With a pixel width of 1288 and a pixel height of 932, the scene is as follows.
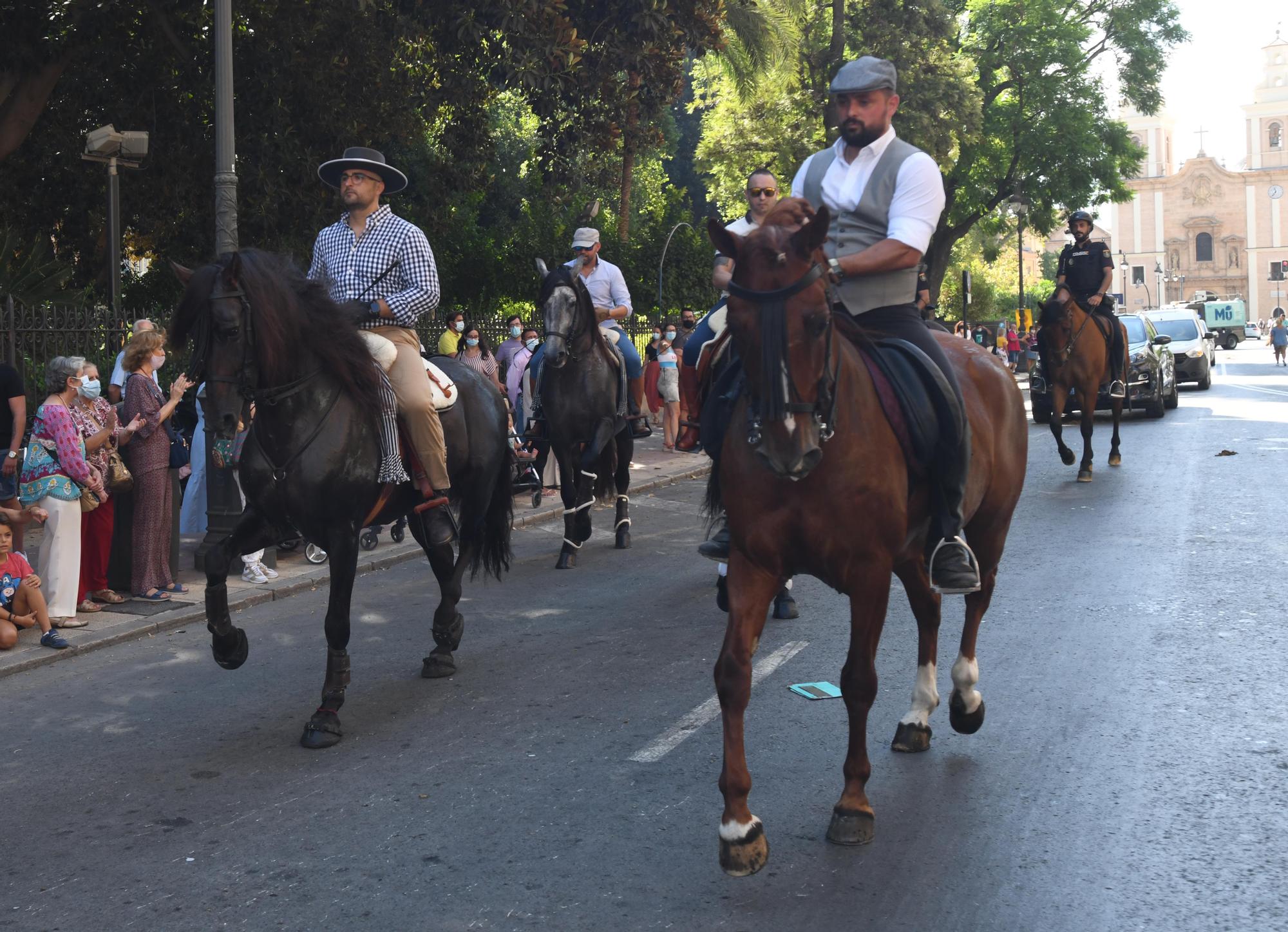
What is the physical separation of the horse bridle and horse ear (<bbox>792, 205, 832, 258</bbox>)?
65mm

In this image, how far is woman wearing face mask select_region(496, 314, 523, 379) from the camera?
18.8 meters

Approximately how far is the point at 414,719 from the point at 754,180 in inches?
140

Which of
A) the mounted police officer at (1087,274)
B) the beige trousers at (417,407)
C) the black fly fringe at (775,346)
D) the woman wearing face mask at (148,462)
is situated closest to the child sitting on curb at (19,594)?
the woman wearing face mask at (148,462)

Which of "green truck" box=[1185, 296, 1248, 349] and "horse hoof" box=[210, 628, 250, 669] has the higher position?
"green truck" box=[1185, 296, 1248, 349]

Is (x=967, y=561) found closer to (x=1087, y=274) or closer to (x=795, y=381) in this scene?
(x=795, y=381)

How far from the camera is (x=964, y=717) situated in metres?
5.97

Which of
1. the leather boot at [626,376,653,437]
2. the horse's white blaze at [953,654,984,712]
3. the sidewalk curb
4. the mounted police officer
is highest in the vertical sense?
the mounted police officer

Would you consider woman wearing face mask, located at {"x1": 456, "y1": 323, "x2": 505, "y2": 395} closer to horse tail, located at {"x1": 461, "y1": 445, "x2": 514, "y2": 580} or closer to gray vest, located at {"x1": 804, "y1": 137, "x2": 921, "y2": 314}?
horse tail, located at {"x1": 461, "y1": 445, "x2": 514, "y2": 580}

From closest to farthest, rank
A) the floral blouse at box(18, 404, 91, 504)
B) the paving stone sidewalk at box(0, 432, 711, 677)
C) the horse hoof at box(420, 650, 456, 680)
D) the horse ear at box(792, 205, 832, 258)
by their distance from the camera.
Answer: the horse ear at box(792, 205, 832, 258) → the horse hoof at box(420, 650, 456, 680) → the paving stone sidewalk at box(0, 432, 711, 677) → the floral blouse at box(18, 404, 91, 504)

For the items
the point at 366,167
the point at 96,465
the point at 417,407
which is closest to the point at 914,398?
the point at 417,407

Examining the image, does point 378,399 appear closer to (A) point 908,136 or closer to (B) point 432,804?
(B) point 432,804

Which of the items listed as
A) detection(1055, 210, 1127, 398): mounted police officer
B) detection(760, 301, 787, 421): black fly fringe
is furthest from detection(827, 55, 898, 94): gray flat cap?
detection(1055, 210, 1127, 398): mounted police officer

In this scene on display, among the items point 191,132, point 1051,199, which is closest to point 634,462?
point 191,132

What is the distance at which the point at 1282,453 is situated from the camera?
17828 mm
